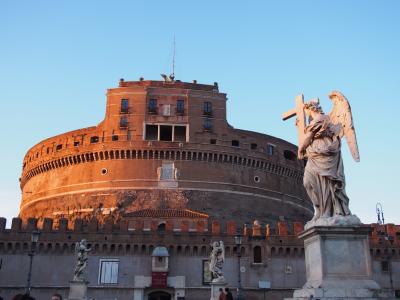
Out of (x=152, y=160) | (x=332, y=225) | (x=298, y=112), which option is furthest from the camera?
(x=152, y=160)

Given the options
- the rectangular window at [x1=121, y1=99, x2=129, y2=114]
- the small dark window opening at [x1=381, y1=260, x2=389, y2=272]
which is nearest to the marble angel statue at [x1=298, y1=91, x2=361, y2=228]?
the small dark window opening at [x1=381, y1=260, x2=389, y2=272]

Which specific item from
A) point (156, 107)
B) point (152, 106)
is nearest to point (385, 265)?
point (156, 107)

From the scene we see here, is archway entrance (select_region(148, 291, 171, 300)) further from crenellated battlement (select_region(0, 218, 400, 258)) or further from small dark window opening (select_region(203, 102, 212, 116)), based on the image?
small dark window opening (select_region(203, 102, 212, 116))

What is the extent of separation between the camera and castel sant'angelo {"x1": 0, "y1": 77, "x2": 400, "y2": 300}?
1206 inches

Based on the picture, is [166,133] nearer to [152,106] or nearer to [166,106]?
[166,106]

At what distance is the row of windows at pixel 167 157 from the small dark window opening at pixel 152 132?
1.95m

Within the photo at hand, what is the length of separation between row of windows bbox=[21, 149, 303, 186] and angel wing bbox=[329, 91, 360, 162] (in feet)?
116

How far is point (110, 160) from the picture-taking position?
138 ft

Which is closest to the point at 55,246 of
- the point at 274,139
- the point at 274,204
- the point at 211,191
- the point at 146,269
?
the point at 146,269

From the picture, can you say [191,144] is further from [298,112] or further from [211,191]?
[298,112]

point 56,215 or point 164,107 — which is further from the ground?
point 164,107

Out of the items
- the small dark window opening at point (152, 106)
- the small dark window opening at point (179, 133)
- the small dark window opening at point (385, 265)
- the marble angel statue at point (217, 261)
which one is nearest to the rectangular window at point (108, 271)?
the marble angel statue at point (217, 261)

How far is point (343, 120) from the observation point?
19.5ft

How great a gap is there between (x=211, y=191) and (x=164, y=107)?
8817mm
